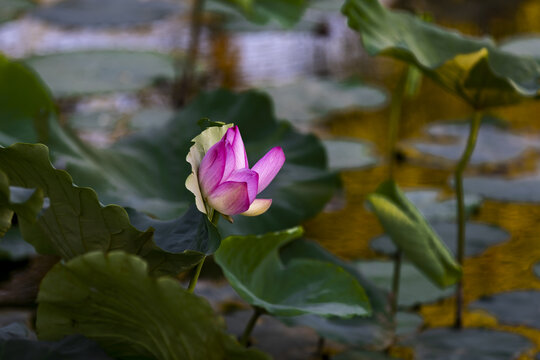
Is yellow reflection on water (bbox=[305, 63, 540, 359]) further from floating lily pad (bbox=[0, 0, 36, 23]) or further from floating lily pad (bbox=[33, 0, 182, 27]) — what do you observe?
floating lily pad (bbox=[0, 0, 36, 23])

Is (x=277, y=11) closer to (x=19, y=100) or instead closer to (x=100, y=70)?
(x=100, y=70)

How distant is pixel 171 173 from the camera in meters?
1.20

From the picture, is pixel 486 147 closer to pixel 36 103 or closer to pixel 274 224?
pixel 274 224

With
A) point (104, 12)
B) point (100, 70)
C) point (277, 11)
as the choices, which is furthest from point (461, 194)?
point (104, 12)

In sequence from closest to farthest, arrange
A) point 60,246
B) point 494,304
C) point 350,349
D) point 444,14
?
1. point 60,246
2. point 350,349
3. point 494,304
4. point 444,14

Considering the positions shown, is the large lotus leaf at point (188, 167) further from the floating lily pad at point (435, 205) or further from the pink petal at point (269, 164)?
the pink petal at point (269, 164)

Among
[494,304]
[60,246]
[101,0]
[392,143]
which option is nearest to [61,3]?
[101,0]

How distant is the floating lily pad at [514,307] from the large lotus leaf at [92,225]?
693 mm

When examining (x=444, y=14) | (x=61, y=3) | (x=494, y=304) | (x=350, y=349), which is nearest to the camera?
(x=350, y=349)

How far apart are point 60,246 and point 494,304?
30.4 inches

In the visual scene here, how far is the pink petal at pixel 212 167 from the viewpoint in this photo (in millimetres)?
615

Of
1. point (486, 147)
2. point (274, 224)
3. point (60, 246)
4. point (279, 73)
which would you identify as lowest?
point (279, 73)

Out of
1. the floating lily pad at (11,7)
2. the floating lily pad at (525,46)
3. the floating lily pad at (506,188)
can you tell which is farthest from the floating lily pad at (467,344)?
the floating lily pad at (11,7)

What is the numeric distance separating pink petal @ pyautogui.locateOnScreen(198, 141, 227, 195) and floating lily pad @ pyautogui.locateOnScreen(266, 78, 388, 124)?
52.3 inches
